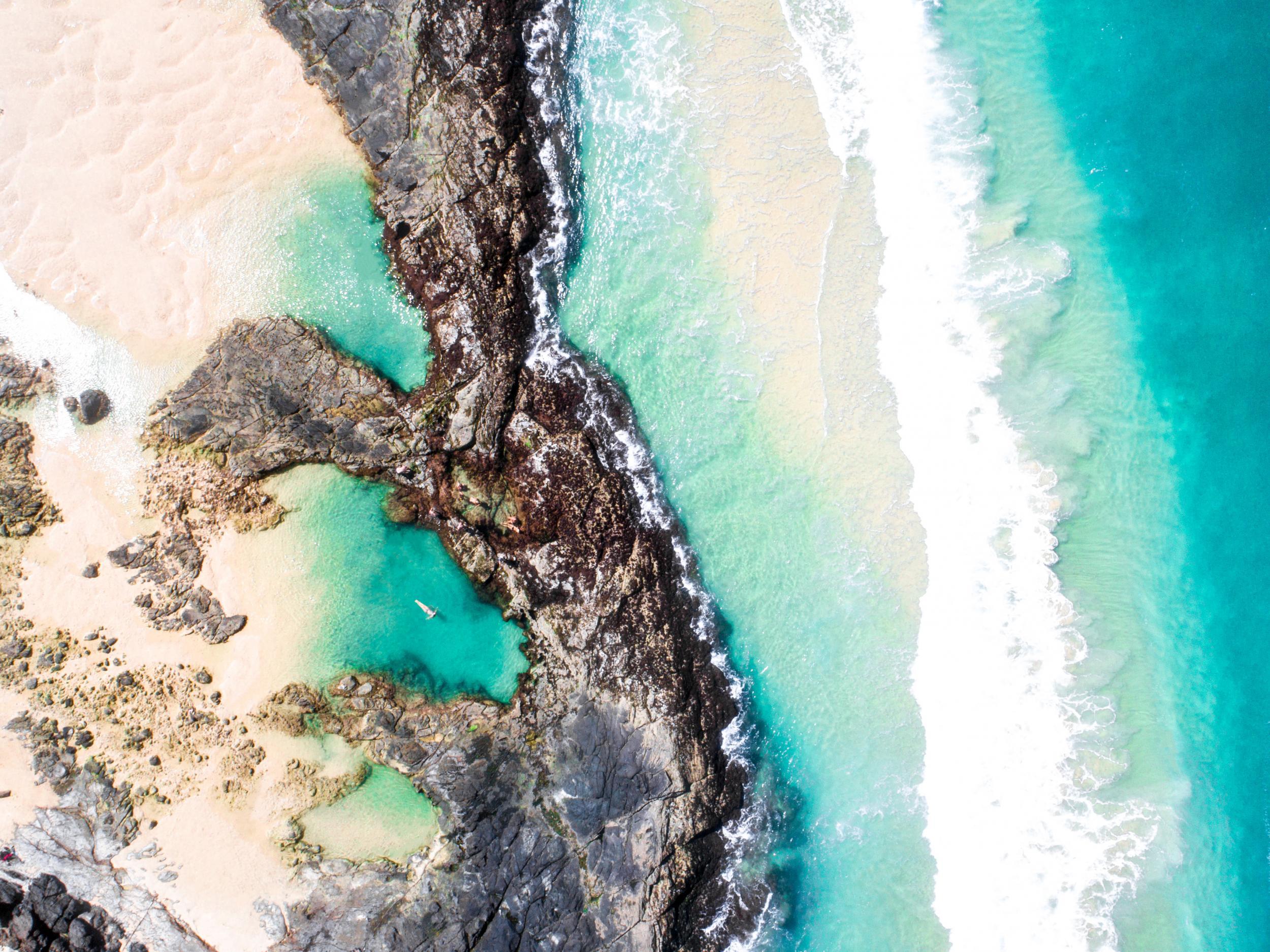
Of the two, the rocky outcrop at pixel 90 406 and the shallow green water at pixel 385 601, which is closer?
the rocky outcrop at pixel 90 406

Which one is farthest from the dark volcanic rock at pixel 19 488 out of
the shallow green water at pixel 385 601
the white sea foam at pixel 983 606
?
the white sea foam at pixel 983 606

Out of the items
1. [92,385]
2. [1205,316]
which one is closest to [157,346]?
[92,385]

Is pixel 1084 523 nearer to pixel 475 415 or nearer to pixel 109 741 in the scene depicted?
pixel 475 415

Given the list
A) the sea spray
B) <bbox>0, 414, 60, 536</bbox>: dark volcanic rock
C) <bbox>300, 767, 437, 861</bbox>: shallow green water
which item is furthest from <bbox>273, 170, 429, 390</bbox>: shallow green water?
<bbox>300, 767, 437, 861</bbox>: shallow green water

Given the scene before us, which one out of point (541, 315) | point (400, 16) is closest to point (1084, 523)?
point (541, 315)

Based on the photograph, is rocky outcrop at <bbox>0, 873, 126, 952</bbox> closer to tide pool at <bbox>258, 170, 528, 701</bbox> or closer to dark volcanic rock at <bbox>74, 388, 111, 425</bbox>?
tide pool at <bbox>258, 170, 528, 701</bbox>

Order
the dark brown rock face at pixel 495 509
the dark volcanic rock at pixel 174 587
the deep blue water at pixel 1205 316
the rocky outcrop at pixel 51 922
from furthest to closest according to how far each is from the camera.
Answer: the deep blue water at pixel 1205 316, the dark volcanic rock at pixel 174 587, the dark brown rock face at pixel 495 509, the rocky outcrop at pixel 51 922

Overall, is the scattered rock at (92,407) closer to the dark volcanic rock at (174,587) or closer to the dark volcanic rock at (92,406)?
the dark volcanic rock at (92,406)

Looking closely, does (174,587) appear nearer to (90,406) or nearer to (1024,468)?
(90,406)
